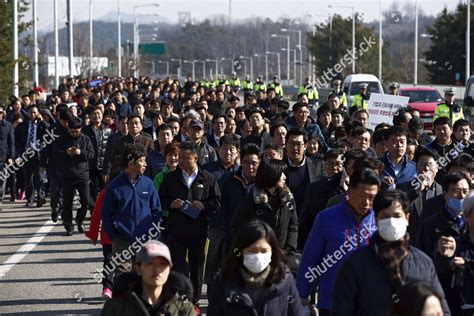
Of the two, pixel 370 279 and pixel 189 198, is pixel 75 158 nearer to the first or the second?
pixel 189 198

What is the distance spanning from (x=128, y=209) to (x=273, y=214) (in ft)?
5.87

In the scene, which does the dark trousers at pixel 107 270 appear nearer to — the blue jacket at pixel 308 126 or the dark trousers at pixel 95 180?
the blue jacket at pixel 308 126

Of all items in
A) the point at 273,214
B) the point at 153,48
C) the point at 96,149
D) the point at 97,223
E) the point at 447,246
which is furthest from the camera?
the point at 153,48

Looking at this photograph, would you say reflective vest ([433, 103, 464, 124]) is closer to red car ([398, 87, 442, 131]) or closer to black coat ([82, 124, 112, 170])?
black coat ([82, 124, 112, 170])

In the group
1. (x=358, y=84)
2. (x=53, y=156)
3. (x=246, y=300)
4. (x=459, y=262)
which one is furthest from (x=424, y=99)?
(x=246, y=300)

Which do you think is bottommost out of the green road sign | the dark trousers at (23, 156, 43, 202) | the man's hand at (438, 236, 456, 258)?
the dark trousers at (23, 156, 43, 202)

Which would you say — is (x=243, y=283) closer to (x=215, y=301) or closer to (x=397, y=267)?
(x=215, y=301)

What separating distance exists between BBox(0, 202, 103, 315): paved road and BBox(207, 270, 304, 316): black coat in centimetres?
493

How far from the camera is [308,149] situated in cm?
1285

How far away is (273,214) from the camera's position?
360 inches

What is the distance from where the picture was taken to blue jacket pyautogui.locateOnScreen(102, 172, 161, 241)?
1050 centimetres

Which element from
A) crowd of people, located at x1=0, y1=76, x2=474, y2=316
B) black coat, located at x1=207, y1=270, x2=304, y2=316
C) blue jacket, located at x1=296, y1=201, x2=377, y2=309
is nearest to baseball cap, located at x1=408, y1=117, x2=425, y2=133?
crowd of people, located at x1=0, y1=76, x2=474, y2=316

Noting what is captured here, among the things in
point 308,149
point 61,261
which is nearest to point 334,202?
point 308,149

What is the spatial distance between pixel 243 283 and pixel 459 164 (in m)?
3.47
